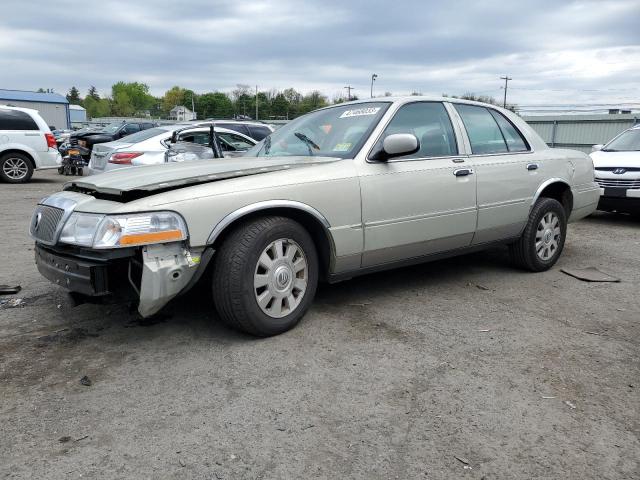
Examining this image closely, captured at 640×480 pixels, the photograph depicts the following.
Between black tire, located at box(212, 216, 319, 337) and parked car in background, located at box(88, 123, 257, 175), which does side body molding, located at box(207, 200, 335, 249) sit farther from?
parked car in background, located at box(88, 123, 257, 175)

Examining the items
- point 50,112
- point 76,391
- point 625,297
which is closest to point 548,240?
point 625,297

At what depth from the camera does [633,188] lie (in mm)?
7984

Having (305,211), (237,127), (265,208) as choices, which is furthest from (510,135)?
(237,127)

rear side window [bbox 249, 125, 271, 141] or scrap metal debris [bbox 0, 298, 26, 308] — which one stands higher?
rear side window [bbox 249, 125, 271, 141]

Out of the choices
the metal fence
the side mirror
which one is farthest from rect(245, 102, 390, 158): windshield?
the metal fence

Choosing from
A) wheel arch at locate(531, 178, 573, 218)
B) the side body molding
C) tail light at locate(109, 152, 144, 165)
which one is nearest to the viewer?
the side body molding

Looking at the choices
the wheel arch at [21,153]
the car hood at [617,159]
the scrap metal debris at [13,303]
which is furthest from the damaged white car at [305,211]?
the wheel arch at [21,153]

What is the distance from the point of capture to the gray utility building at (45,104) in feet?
195

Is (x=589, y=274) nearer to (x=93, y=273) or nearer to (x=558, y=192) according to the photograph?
(x=558, y=192)

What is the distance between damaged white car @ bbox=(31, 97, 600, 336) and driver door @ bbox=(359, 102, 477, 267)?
11 millimetres

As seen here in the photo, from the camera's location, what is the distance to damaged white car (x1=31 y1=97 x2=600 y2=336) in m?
3.12

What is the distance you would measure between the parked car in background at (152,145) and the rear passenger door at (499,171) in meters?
4.40

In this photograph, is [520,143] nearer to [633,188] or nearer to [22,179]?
[633,188]

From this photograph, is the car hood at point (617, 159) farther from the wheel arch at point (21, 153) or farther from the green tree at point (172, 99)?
the green tree at point (172, 99)
